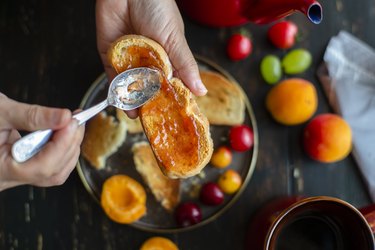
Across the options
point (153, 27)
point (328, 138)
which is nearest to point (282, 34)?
point (328, 138)

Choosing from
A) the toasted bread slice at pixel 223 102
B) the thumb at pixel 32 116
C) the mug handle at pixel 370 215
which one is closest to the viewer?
the thumb at pixel 32 116

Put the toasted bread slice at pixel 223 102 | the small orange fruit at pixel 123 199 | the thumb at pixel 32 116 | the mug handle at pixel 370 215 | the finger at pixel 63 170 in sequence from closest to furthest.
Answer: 1. the thumb at pixel 32 116
2. the finger at pixel 63 170
3. the mug handle at pixel 370 215
4. the small orange fruit at pixel 123 199
5. the toasted bread slice at pixel 223 102

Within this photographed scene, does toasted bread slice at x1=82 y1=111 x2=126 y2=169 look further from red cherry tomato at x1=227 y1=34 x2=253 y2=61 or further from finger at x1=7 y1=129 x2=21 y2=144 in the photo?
red cherry tomato at x1=227 y1=34 x2=253 y2=61

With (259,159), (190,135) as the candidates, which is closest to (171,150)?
(190,135)

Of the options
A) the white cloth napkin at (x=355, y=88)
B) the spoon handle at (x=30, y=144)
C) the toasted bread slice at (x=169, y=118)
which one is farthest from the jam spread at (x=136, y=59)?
the white cloth napkin at (x=355, y=88)

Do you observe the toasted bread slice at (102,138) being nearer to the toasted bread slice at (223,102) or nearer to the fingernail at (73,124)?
the toasted bread slice at (223,102)

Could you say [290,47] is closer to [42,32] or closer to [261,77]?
[261,77]
